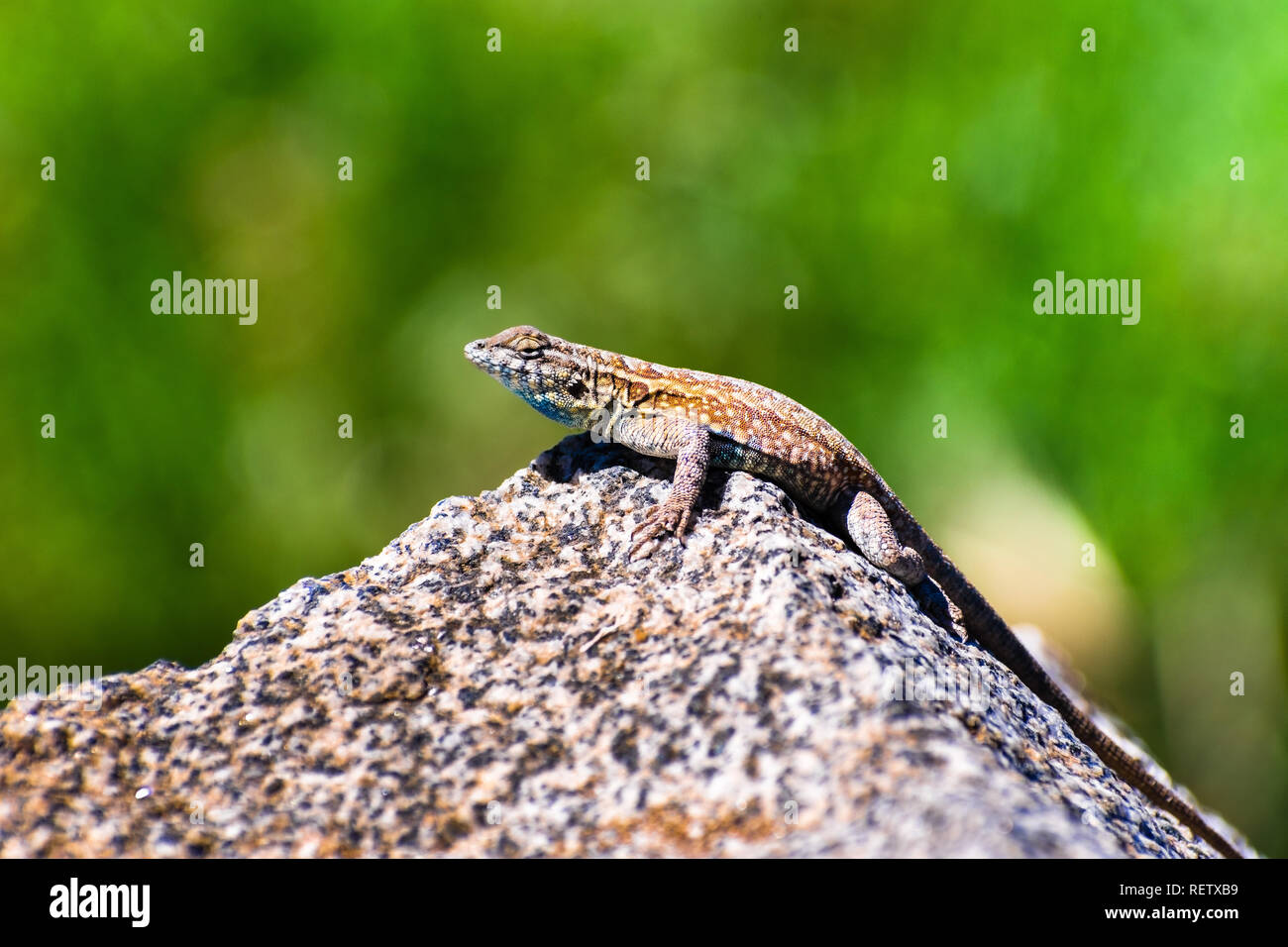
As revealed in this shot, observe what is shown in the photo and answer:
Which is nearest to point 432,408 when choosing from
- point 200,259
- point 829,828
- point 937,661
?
point 200,259

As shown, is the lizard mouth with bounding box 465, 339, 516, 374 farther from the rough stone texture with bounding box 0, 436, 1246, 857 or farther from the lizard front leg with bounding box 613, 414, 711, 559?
the rough stone texture with bounding box 0, 436, 1246, 857

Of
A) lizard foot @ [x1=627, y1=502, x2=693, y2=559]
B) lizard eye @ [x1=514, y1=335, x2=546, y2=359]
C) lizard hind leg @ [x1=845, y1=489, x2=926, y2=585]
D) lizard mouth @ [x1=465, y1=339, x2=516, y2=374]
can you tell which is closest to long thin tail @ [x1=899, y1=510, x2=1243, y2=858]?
lizard hind leg @ [x1=845, y1=489, x2=926, y2=585]

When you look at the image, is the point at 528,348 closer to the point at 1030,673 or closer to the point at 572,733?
the point at 572,733

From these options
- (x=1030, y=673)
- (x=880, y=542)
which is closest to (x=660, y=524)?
(x=880, y=542)
